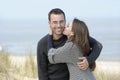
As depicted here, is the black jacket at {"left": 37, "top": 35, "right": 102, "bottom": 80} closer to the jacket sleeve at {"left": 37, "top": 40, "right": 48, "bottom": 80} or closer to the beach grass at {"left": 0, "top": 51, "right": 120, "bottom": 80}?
the jacket sleeve at {"left": 37, "top": 40, "right": 48, "bottom": 80}

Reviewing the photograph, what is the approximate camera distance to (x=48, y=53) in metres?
4.56

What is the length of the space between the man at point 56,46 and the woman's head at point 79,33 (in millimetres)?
148

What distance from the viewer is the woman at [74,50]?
14.4 ft

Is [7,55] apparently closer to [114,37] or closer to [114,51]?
[114,51]

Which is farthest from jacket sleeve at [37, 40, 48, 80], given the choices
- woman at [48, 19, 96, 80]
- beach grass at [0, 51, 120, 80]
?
beach grass at [0, 51, 120, 80]

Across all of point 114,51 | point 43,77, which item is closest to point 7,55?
point 43,77

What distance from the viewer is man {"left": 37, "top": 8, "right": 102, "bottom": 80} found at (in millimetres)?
4582

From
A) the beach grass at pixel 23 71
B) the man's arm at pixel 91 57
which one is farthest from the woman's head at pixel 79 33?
the beach grass at pixel 23 71

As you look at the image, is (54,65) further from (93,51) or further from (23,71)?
(23,71)

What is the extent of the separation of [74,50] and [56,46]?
245mm

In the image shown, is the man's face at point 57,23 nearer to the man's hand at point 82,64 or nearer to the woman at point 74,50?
the woman at point 74,50

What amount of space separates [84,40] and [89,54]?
245 millimetres

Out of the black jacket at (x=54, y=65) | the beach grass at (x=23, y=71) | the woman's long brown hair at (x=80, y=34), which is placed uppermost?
the woman's long brown hair at (x=80, y=34)

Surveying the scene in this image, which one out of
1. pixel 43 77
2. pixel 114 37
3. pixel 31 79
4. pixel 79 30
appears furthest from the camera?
pixel 114 37
